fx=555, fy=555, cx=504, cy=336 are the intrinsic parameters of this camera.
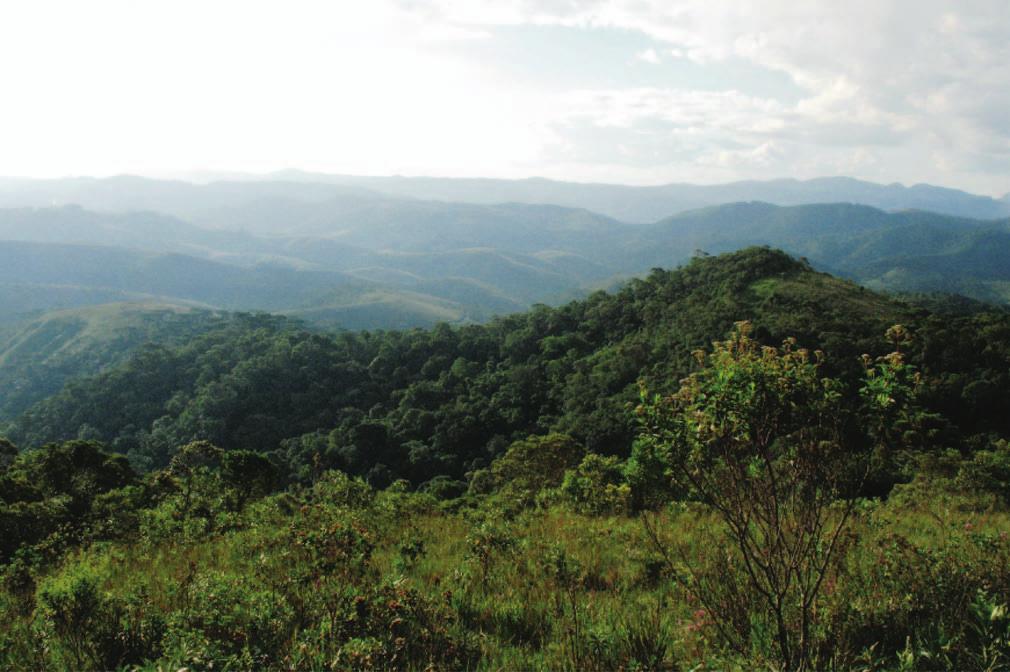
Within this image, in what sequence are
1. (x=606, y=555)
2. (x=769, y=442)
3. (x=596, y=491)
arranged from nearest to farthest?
(x=769, y=442) < (x=606, y=555) < (x=596, y=491)

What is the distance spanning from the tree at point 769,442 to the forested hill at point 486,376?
2859 centimetres

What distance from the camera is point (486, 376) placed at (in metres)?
49.0

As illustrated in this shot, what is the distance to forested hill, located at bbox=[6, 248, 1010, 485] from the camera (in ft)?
106

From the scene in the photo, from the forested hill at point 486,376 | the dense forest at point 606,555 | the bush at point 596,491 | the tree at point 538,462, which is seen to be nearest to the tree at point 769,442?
the dense forest at point 606,555

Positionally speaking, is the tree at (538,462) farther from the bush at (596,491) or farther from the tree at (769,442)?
the tree at (769,442)

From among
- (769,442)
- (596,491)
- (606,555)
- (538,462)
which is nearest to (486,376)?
(538,462)

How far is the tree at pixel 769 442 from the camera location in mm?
3498

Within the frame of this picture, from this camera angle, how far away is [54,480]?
55.1 ft

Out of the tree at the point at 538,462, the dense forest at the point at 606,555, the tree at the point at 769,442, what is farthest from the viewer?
the tree at the point at 538,462

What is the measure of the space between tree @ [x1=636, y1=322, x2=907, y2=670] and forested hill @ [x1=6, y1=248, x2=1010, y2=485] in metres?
28.6

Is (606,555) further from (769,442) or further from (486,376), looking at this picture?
(486,376)

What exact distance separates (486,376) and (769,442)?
4537 cm

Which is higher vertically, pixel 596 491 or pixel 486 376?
pixel 596 491

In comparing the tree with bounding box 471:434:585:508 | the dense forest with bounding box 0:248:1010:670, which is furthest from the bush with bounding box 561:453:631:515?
the tree with bounding box 471:434:585:508
